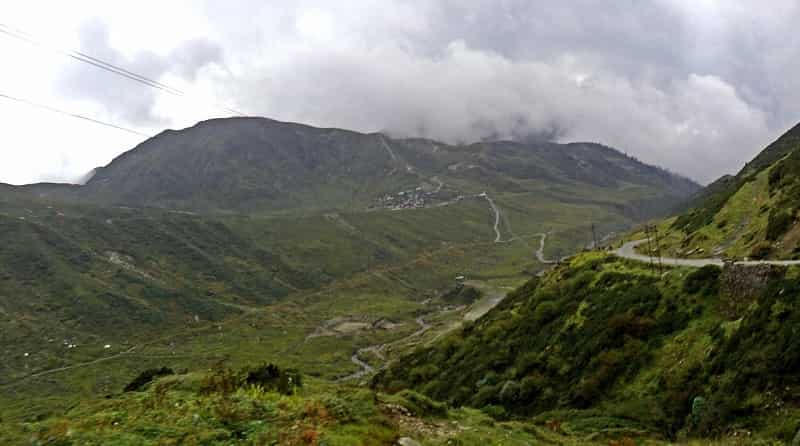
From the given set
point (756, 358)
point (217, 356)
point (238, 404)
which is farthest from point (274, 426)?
point (217, 356)

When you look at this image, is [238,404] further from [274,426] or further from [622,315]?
[622,315]

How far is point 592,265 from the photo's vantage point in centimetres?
6041

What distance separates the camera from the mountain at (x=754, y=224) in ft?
141

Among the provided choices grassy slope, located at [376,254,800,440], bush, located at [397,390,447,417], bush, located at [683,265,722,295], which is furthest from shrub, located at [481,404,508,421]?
bush, located at [683,265,722,295]

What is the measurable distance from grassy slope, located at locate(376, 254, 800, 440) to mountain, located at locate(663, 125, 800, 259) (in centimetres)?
933

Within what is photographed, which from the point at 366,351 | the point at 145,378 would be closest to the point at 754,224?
the point at 145,378

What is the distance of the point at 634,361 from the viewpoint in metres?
31.2

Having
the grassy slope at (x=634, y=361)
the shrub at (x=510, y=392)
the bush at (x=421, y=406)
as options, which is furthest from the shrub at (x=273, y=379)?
the shrub at (x=510, y=392)

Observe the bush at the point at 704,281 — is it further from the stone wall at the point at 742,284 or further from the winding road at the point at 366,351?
the winding road at the point at 366,351

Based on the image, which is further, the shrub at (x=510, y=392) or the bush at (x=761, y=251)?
the bush at (x=761, y=251)

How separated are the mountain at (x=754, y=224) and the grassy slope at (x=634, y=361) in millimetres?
9334

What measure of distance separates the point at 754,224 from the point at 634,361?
35050 millimetres

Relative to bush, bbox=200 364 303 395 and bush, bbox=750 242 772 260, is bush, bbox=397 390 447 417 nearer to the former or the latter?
bush, bbox=200 364 303 395

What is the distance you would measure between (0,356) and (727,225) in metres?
203
